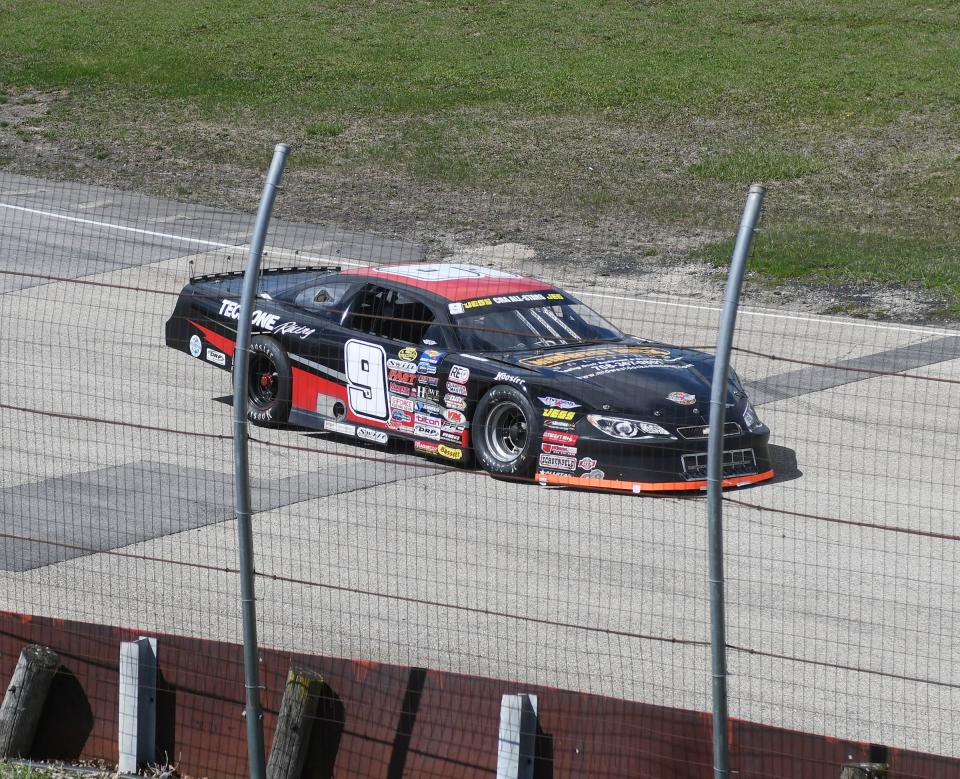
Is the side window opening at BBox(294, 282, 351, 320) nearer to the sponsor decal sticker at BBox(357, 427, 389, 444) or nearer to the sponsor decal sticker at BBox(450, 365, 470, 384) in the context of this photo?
the sponsor decal sticker at BBox(357, 427, 389, 444)

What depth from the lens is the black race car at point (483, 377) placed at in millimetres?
9516

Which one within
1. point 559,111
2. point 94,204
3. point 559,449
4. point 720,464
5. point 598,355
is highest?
point 559,111

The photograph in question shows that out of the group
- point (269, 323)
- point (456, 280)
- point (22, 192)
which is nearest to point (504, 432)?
point (456, 280)

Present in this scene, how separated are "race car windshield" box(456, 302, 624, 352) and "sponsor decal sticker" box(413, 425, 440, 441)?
64cm

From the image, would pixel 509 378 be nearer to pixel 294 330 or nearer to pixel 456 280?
pixel 456 280

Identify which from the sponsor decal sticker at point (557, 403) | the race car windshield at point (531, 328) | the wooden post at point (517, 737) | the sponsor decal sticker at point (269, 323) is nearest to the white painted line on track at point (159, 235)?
the sponsor decal sticker at point (269, 323)

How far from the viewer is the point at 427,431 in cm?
1025

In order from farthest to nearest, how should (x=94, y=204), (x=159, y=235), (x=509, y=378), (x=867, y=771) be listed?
1. (x=94, y=204)
2. (x=159, y=235)
3. (x=509, y=378)
4. (x=867, y=771)

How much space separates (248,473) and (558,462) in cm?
444

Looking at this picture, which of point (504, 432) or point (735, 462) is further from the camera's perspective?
point (504, 432)

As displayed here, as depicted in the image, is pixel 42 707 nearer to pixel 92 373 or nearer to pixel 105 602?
pixel 105 602

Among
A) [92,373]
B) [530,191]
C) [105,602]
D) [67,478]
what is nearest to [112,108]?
[530,191]

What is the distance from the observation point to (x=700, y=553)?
8828mm

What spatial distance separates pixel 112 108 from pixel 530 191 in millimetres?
11038
